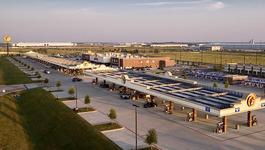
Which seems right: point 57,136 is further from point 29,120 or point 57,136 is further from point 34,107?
point 34,107

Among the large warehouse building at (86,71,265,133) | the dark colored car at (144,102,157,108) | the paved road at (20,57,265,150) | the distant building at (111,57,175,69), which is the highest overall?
the distant building at (111,57,175,69)

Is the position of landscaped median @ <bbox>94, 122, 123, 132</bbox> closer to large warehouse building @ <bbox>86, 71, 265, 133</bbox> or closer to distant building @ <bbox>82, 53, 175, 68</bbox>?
large warehouse building @ <bbox>86, 71, 265, 133</bbox>

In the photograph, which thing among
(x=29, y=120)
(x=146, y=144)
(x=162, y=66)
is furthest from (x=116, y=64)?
(x=146, y=144)

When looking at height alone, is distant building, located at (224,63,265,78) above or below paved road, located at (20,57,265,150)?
above

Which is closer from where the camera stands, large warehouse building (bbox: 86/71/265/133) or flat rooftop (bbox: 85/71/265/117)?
flat rooftop (bbox: 85/71/265/117)

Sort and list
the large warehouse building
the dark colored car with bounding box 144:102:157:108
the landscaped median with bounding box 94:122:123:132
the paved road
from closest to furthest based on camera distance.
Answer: the paved road, the large warehouse building, the landscaped median with bounding box 94:122:123:132, the dark colored car with bounding box 144:102:157:108

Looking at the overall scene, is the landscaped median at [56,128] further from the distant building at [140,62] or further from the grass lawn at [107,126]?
the distant building at [140,62]

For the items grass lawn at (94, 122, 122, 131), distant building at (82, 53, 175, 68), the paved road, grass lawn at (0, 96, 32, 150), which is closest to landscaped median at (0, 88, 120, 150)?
grass lawn at (0, 96, 32, 150)
